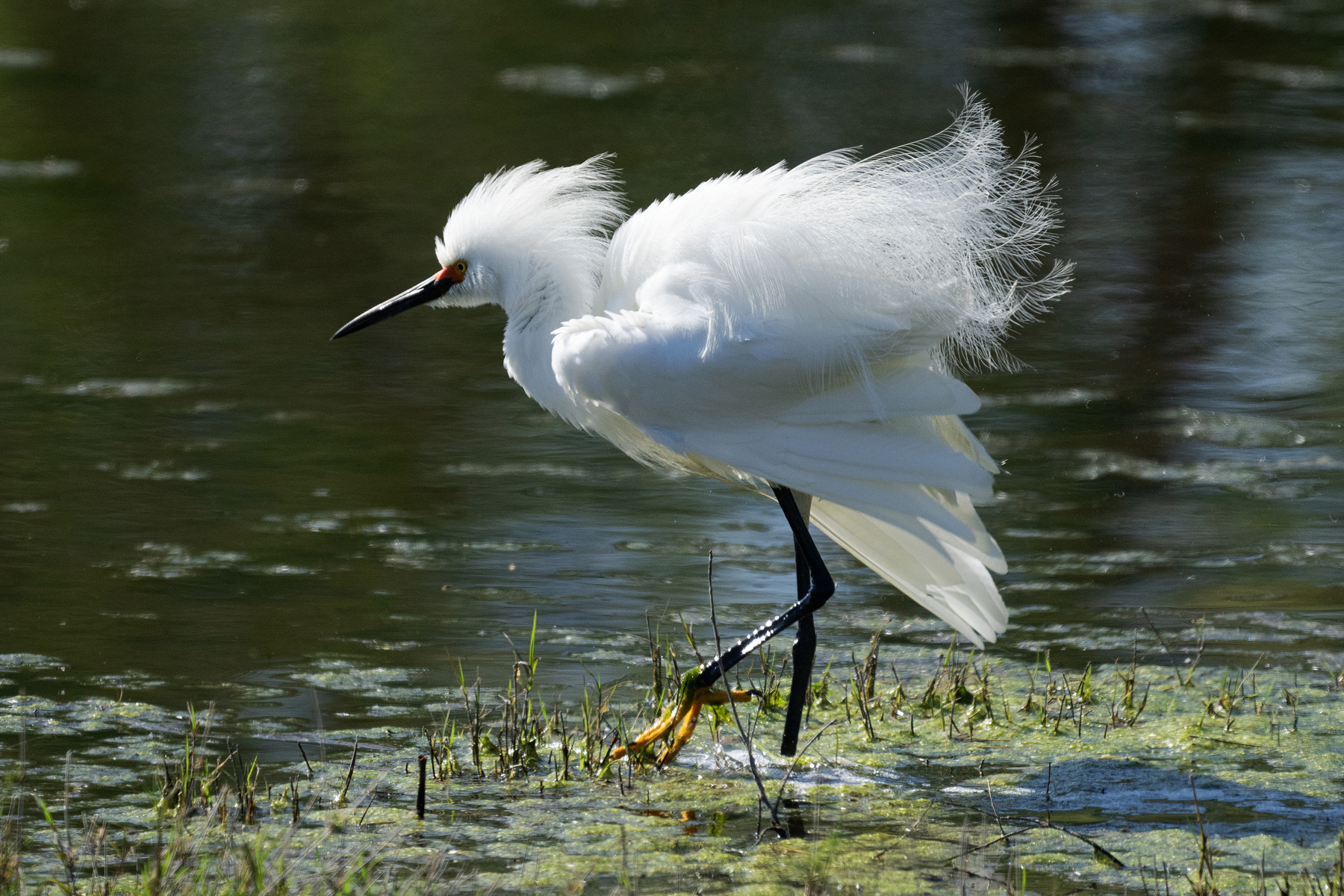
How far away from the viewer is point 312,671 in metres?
4.95

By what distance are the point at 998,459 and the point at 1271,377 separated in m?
1.67

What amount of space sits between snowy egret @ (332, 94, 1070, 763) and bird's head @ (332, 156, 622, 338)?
167mm

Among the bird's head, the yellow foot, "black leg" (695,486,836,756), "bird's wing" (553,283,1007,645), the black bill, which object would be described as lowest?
the yellow foot

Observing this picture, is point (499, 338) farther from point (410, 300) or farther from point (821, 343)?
point (821, 343)

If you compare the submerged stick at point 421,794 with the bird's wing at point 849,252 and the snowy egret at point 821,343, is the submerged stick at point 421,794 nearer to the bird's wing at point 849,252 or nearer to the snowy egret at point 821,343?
the snowy egret at point 821,343

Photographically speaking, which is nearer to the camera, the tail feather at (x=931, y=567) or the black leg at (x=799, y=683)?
the black leg at (x=799, y=683)

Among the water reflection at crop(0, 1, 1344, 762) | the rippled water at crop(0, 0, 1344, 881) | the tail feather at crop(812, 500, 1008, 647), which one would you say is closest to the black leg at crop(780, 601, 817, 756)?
the tail feather at crop(812, 500, 1008, 647)

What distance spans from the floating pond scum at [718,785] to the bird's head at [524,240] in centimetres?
104

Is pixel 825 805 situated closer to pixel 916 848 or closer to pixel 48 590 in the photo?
pixel 916 848

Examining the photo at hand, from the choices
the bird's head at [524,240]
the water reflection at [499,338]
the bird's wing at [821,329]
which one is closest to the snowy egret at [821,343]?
the bird's wing at [821,329]

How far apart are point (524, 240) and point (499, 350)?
12.6 feet

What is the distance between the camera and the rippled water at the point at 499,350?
17.8 feet

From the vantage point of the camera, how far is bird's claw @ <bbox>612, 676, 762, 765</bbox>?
4.20 m

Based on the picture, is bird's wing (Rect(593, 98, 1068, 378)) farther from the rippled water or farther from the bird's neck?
the rippled water
